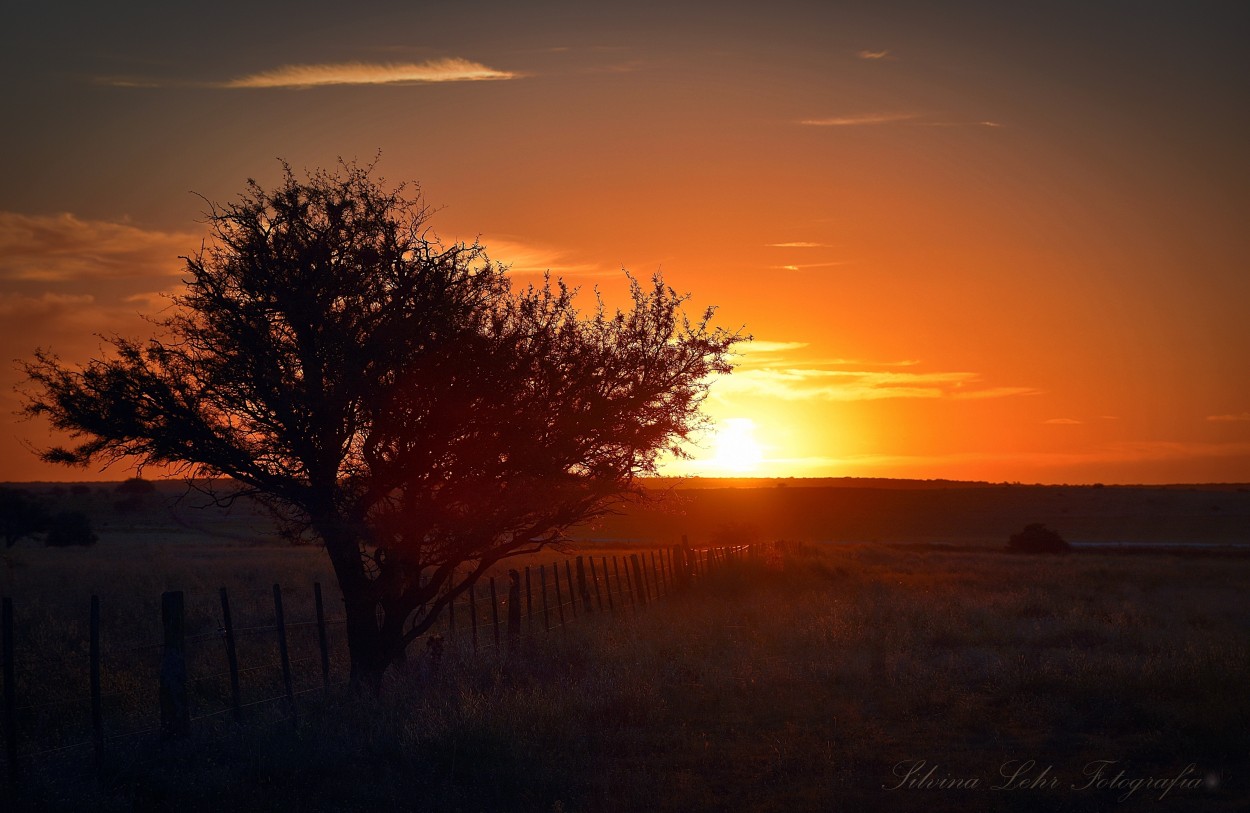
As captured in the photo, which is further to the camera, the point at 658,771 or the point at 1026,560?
the point at 1026,560

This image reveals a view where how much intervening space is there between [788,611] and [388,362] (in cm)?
1329

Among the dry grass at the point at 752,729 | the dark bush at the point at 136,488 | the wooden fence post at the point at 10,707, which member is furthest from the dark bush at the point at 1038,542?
the dark bush at the point at 136,488

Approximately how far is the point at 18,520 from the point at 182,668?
2137 inches

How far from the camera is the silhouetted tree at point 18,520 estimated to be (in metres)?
56.2

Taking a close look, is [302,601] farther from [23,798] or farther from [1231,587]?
[1231,587]

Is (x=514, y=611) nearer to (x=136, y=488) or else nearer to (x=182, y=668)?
(x=182, y=668)

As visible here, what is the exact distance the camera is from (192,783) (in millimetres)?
9125

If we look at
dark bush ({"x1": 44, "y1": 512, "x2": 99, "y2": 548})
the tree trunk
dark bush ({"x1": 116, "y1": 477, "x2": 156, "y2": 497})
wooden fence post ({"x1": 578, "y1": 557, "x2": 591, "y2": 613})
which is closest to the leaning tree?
the tree trunk

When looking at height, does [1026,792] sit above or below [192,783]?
below

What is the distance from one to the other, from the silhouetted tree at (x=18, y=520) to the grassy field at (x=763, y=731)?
4383cm

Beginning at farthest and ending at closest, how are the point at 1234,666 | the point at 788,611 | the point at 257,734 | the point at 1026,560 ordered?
the point at 1026,560
the point at 788,611
the point at 1234,666
the point at 257,734

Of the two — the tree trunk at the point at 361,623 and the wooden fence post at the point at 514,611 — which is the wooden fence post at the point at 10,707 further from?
the wooden fence post at the point at 514,611

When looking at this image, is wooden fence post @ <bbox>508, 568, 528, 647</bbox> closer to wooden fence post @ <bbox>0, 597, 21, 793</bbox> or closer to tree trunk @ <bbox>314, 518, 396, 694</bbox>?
tree trunk @ <bbox>314, 518, 396, 694</bbox>

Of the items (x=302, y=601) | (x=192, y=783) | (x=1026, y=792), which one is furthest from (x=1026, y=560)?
(x=192, y=783)
